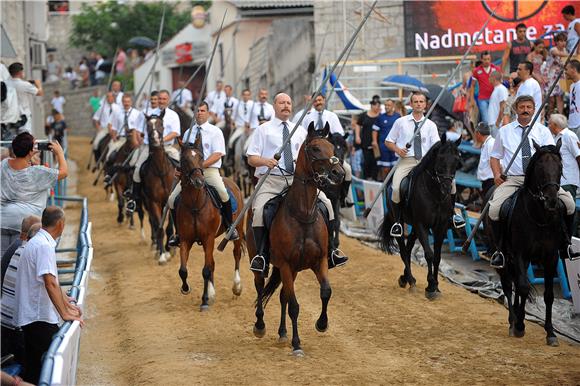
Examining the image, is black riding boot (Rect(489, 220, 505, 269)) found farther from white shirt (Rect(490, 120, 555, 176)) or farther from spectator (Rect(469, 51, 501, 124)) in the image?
spectator (Rect(469, 51, 501, 124))

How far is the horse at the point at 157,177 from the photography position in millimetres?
18172

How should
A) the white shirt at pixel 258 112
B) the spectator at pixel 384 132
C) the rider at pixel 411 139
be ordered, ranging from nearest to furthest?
the rider at pixel 411 139, the spectator at pixel 384 132, the white shirt at pixel 258 112

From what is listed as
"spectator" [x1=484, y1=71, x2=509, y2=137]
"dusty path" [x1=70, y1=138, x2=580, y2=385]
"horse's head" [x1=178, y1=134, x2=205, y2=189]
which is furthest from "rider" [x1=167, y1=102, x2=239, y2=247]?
"spectator" [x1=484, y1=71, x2=509, y2=137]

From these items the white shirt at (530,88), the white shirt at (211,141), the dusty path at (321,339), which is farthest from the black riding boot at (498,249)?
the white shirt at (530,88)

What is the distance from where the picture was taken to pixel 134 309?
14.9m

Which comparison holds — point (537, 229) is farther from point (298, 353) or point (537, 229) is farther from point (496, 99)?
point (496, 99)

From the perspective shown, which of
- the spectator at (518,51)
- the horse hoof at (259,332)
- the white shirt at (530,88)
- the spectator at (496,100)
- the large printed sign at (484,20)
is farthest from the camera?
the large printed sign at (484,20)

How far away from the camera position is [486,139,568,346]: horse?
452 inches

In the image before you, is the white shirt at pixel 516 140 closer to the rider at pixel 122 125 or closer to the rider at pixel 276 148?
the rider at pixel 276 148

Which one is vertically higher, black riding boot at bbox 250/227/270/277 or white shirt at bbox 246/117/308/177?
white shirt at bbox 246/117/308/177

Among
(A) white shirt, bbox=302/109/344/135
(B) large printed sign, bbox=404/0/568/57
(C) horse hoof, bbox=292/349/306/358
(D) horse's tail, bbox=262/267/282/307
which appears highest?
(B) large printed sign, bbox=404/0/568/57

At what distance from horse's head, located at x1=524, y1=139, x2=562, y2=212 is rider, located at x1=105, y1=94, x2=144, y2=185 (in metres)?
13.6

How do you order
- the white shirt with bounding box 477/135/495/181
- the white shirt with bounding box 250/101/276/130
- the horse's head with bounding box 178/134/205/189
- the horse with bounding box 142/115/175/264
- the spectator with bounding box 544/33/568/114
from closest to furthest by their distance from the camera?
the horse's head with bounding box 178/134/205/189
the white shirt with bounding box 477/135/495/181
the horse with bounding box 142/115/175/264
the spectator with bounding box 544/33/568/114
the white shirt with bounding box 250/101/276/130

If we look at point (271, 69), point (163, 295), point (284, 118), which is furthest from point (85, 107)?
point (284, 118)
